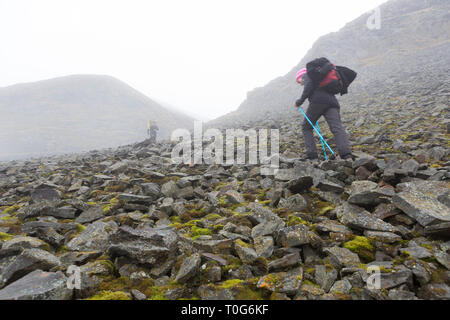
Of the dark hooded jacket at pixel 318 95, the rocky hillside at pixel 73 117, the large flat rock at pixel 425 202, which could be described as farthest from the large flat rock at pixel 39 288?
the rocky hillside at pixel 73 117

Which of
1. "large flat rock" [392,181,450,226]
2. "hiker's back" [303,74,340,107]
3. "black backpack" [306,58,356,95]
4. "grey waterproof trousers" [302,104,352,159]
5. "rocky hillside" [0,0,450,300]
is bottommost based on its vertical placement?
"rocky hillside" [0,0,450,300]

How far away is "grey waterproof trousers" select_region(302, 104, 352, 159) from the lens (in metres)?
7.38

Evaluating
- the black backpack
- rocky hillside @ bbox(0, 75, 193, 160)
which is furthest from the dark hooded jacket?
rocky hillside @ bbox(0, 75, 193, 160)

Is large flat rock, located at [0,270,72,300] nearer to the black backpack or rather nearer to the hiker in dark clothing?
the hiker in dark clothing

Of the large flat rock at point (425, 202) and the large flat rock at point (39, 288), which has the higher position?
the large flat rock at point (425, 202)

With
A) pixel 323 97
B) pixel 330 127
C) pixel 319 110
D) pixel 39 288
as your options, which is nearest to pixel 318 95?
pixel 323 97

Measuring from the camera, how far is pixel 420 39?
165 feet

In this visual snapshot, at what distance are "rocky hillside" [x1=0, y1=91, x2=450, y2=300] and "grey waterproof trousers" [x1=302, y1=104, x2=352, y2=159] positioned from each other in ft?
5.19

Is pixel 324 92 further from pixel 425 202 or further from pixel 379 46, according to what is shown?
pixel 379 46

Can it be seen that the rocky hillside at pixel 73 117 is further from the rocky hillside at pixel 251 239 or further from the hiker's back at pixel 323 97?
the hiker's back at pixel 323 97

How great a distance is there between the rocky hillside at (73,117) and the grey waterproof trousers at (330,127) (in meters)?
A: 55.6

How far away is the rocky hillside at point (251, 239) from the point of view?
103 inches
